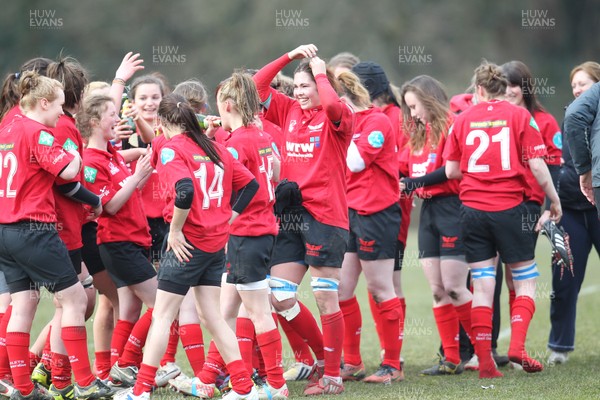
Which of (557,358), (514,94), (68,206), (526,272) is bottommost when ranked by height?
(557,358)

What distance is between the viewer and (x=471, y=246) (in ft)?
21.7

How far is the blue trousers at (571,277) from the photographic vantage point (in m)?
7.52

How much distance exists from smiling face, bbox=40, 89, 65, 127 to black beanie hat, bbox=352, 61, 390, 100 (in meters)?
2.28

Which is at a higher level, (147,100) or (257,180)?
(147,100)

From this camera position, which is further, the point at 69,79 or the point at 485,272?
the point at 485,272

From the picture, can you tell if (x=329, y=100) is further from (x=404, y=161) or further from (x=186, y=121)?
(x=404, y=161)

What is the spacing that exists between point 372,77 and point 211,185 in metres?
2.15

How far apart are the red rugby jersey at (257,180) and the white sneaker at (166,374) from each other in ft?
4.43

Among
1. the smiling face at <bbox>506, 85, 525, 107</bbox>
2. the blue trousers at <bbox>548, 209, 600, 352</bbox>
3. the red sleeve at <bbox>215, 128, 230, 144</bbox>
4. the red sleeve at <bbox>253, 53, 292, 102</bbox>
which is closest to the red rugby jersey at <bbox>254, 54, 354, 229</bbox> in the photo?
the red sleeve at <bbox>253, 53, 292, 102</bbox>

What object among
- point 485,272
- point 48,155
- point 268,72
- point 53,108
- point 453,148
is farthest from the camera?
point 453,148

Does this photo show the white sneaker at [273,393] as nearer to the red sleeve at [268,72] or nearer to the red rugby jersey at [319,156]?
the red rugby jersey at [319,156]

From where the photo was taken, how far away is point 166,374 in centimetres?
651

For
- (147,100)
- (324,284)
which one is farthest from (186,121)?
(147,100)

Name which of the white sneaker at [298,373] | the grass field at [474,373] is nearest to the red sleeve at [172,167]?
the grass field at [474,373]
